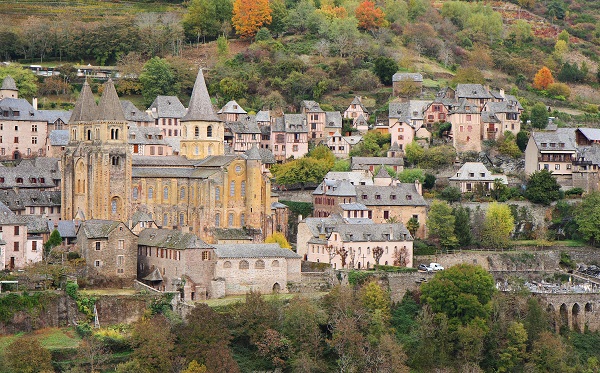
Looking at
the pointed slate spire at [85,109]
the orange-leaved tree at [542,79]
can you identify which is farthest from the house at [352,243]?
the orange-leaved tree at [542,79]

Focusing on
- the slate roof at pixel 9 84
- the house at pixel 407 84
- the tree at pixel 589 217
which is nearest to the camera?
the tree at pixel 589 217

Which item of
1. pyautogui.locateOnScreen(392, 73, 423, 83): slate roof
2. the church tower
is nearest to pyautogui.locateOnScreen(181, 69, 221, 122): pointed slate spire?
the church tower

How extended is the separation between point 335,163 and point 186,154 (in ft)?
46.8

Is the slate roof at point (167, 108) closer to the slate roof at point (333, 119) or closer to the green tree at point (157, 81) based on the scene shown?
the green tree at point (157, 81)

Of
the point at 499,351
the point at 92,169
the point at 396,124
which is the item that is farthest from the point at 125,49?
the point at 499,351

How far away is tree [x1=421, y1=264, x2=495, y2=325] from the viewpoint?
267 ft

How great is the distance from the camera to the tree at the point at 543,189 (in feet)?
330

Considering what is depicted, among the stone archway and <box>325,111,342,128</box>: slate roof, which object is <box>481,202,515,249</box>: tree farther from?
<box>325,111,342,128</box>: slate roof

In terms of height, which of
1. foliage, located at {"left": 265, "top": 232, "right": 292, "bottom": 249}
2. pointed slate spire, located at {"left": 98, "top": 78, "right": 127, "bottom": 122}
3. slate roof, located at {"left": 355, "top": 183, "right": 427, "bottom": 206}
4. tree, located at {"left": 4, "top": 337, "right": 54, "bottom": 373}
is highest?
pointed slate spire, located at {"left": 98, "top": 78, "right": 127, "bottom": 122}

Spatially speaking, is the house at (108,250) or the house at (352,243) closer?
the house at (108,250)

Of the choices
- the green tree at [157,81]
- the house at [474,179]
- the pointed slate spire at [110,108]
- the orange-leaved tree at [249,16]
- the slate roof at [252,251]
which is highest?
the orange-leaved tree at [249,16]

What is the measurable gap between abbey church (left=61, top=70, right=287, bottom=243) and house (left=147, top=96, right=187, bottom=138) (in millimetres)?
14334

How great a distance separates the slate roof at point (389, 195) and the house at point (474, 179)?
6280 mm

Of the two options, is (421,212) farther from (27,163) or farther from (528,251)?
(27,163)
